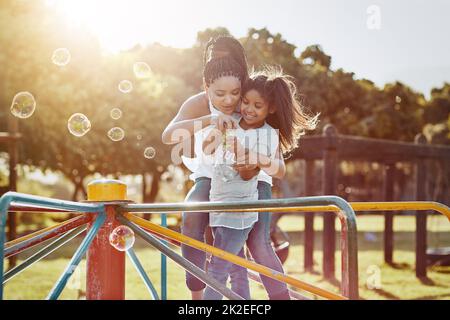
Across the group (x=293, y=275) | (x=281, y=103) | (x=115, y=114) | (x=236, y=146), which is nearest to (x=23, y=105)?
(x=281, y=103)

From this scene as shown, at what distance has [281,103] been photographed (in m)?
3.20

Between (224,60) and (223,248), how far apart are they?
0.96m

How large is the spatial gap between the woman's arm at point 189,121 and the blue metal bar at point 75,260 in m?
0.61

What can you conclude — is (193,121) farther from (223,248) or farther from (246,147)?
(223,248)

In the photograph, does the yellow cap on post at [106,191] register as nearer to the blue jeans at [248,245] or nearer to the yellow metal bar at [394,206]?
the blue jeans at [248,245]

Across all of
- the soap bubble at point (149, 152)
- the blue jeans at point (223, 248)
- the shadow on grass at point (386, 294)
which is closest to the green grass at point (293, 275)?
the shadow on grass at point (386, 294)

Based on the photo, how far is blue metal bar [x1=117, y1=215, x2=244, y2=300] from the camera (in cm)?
240

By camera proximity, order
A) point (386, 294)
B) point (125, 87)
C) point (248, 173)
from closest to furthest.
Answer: point (248, 173), point (386, 294), point (125, 87)

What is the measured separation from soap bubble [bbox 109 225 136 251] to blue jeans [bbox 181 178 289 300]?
0.56 metres

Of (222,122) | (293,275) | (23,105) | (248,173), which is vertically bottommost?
(293,275)

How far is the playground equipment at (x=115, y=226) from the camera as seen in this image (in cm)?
215
